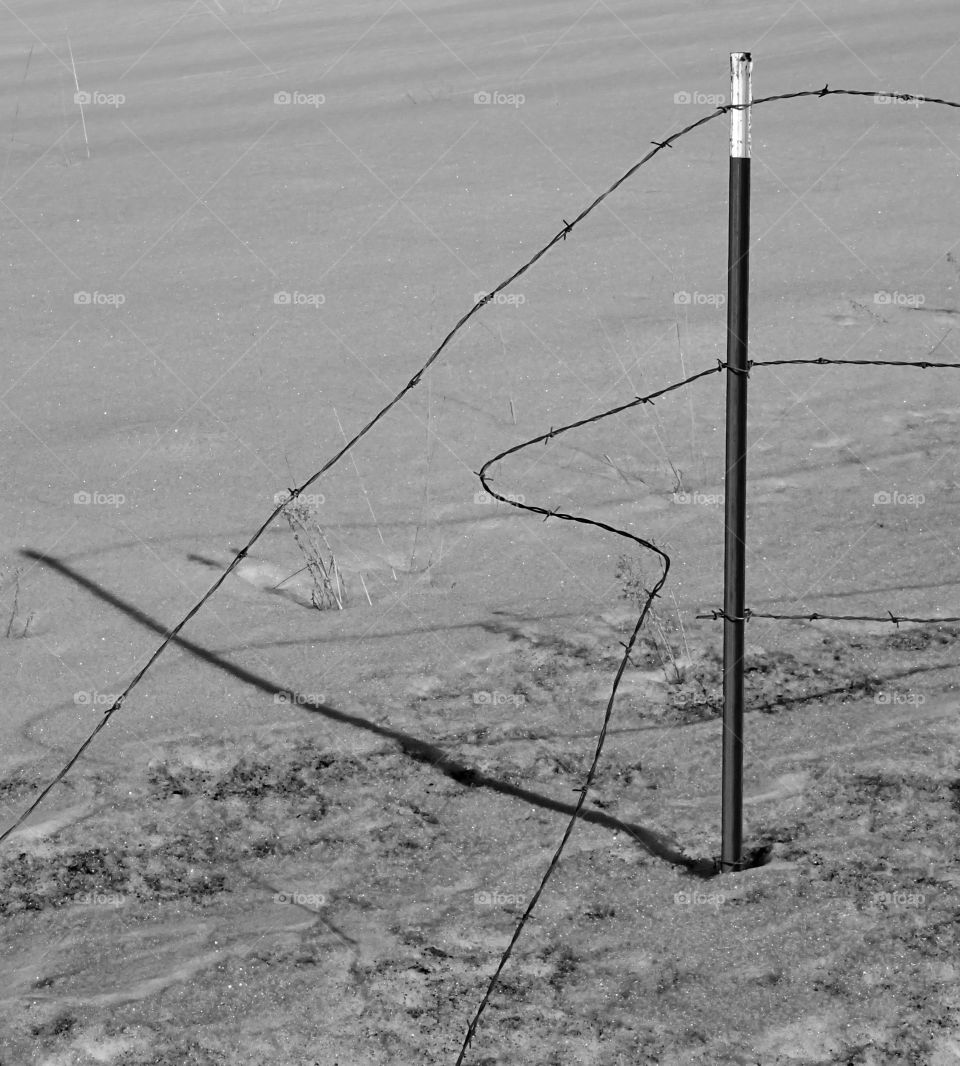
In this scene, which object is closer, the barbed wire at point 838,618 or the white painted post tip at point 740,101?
the white painted post tip at point 740,101

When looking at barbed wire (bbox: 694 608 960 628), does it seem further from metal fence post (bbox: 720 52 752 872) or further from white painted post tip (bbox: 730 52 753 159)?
white painted post tip (bbox: 730 52 753 159)

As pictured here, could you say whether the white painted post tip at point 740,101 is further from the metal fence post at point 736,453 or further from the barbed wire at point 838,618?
the barbed wire at point 838,618

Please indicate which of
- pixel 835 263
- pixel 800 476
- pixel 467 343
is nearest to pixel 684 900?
pixel 800 476

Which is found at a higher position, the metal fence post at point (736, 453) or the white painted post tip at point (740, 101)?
the white painted post tip at point (740, 101)

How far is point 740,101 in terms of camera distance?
2.30 meters

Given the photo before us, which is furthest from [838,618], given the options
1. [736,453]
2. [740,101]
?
[740,101]

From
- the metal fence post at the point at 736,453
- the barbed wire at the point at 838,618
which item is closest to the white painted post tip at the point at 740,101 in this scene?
the metal fence post at the point at 736,453

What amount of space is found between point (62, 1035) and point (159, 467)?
2732 mm

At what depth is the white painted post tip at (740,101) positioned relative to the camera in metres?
2.30

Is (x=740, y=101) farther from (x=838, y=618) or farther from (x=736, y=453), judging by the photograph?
(x=838, y=618)

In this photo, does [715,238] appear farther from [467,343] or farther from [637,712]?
[637,712]

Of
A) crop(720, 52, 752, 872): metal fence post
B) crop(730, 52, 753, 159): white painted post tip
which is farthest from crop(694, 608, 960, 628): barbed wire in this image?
crop(730, 52, 753, 159): white painted post tip

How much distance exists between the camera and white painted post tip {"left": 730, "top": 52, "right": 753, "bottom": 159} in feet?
7.55

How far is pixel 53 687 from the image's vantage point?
372 centimetres
